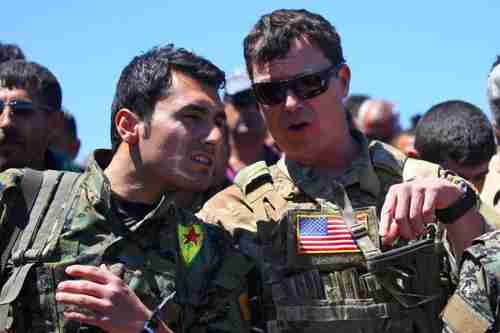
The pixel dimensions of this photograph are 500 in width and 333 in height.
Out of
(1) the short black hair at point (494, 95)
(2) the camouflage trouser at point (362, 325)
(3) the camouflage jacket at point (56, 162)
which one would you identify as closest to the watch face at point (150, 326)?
(2) the camouflage trouser at point (362, 325)

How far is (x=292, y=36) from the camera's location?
15.2 feet

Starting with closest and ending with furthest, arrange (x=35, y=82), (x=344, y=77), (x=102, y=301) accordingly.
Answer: (x=102, y=301) → (x=344, y=77) → (x=35, y=82)

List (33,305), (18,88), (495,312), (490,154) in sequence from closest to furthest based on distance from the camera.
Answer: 1. (495,312)
2. (33,305)
3. (18,88)
4. (490,154)

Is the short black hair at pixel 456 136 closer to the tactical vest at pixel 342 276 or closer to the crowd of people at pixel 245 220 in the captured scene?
the crowd of people at pixel 245 220

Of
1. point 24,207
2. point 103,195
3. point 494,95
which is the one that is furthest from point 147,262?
point 494,95

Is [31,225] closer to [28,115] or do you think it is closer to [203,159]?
[203,159]

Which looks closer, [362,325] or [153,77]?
[362,325]

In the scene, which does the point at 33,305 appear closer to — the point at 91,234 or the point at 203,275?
the point at 91,234

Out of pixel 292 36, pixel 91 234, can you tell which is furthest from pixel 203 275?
pixel 292 36

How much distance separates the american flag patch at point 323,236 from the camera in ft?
14.0

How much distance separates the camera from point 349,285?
424 cm

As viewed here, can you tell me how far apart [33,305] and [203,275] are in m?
0.76

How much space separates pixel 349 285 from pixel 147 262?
94 centimetres

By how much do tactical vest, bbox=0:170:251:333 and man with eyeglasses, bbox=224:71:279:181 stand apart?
414cm
